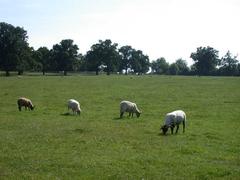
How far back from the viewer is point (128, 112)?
3469 cm

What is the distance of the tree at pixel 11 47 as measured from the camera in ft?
422

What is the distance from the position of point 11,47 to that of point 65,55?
27355mm

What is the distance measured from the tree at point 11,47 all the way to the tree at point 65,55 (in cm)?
2081

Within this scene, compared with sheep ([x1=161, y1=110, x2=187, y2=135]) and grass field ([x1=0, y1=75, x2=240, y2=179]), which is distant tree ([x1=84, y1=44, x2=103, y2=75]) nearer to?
grass field ([x1=0, y1=75, x2=240, y2=179])

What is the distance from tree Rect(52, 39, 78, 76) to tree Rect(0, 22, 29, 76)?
20.8m

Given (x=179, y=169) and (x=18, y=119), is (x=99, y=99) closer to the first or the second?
(x=18, y=119)

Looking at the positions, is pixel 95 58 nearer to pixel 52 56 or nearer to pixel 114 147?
pixel 52 56

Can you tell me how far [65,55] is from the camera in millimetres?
155625

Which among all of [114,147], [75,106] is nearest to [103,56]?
[75,106]

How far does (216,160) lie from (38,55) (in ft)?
455

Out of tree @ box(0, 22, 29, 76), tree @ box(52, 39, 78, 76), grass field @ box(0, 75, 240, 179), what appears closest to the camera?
grass field @ box(0, 75, 240, 179)

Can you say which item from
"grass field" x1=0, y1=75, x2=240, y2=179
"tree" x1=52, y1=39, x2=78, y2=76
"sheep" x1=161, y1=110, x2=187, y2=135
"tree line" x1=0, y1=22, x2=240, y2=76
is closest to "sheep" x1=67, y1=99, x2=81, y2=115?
"grass field" x1=0, y1=75, x2=240, y2=179

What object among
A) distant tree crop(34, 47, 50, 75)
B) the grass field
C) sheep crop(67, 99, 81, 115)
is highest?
distant tree crop(34, 47, 50, 75)

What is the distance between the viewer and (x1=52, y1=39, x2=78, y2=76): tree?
156087mm
